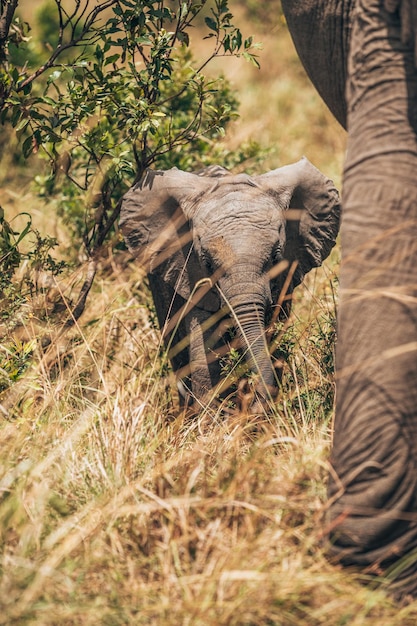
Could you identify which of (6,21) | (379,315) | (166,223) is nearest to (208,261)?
(166,223)

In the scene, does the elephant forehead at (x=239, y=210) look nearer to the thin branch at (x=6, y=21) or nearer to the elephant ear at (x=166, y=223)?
the elephant ear at (x=166, y=223)

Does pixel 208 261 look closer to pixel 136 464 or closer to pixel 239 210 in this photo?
pixel 239 210

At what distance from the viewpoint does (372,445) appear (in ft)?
10.4

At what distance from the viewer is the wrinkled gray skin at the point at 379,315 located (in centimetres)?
316

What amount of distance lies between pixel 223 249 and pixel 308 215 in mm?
845

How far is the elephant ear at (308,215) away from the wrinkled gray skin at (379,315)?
90.9 inches

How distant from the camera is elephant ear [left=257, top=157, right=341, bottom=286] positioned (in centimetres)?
568

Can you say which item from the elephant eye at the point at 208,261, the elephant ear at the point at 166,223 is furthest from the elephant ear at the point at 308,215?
the elephant eye at the point at 208,261

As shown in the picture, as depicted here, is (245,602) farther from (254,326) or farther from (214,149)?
(214,149)

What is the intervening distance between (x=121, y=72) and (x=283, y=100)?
6956mm

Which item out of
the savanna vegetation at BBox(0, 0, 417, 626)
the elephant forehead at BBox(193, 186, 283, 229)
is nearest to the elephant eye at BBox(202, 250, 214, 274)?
the elephant forehead at BBox(193, 186, 283, 229)

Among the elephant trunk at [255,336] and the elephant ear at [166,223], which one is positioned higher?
the elephant ear at [166,223]

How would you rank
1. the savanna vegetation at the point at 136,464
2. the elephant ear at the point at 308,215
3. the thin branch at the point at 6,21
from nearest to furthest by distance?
the savanna vegetation at the point at 136,464 < the thin branch at the point at 6,21 < the elephant ear at the point at 308,215

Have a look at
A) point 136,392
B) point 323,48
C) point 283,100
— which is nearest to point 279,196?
point 136,392
